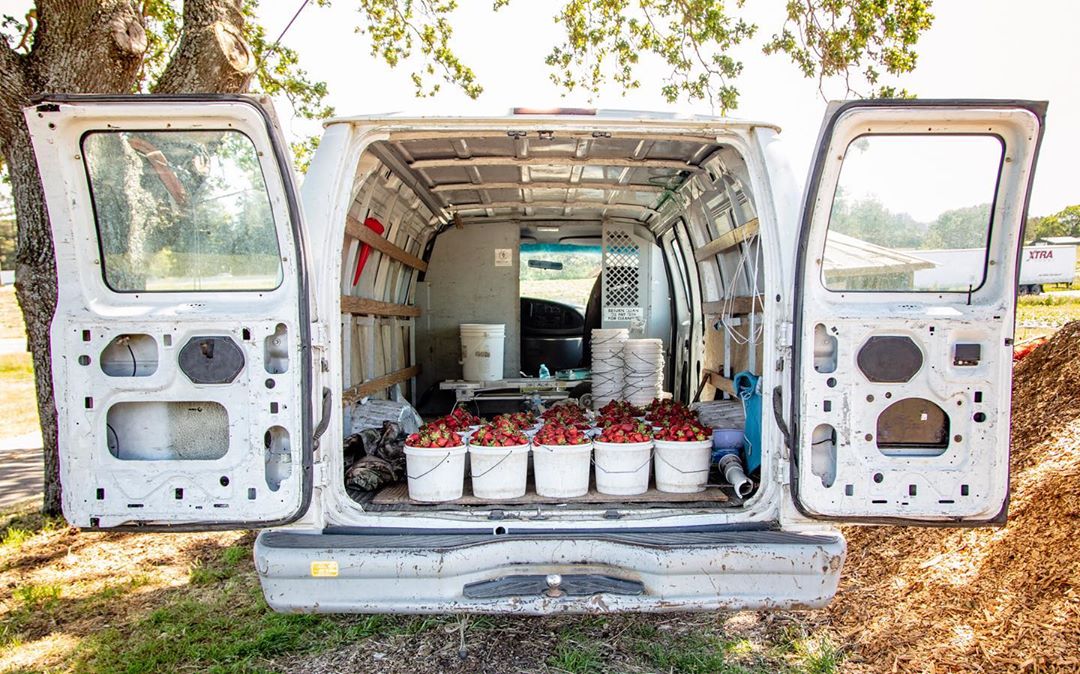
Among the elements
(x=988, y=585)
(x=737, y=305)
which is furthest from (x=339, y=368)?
(x=988, y=585)

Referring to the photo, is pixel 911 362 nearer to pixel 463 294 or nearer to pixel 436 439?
pixel 436 439

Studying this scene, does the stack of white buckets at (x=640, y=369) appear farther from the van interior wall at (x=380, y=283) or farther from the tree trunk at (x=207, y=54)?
the tree trunk at (x=207, y=54)

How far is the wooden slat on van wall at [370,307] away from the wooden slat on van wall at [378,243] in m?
0.34

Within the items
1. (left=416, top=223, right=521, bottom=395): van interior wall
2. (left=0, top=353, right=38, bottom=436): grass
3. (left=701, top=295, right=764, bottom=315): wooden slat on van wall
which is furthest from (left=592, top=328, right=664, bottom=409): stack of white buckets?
(left=0, top=353, right=38, bottom=436): grass

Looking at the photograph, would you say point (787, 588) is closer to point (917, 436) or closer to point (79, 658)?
point (917, 436)

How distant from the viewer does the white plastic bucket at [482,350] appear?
618cm

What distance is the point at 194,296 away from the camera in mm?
2662

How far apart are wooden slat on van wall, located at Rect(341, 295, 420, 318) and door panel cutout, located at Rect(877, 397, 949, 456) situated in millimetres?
2758

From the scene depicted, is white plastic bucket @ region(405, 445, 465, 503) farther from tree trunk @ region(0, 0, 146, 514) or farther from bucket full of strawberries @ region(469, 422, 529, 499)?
tree trunk @ region(0, 0, 146, 514)

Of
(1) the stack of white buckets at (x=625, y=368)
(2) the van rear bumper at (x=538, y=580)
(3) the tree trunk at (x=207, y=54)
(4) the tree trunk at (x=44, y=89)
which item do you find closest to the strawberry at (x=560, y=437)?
(2) the van rear bumper at (x=538, y=580)

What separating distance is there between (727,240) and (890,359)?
1782mm

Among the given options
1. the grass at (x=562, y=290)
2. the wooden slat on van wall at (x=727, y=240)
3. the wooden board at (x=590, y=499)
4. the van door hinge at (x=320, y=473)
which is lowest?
the wooden board at (x=590, y=499)

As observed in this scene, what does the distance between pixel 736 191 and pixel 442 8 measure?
6315mm

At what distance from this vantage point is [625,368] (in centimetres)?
564
